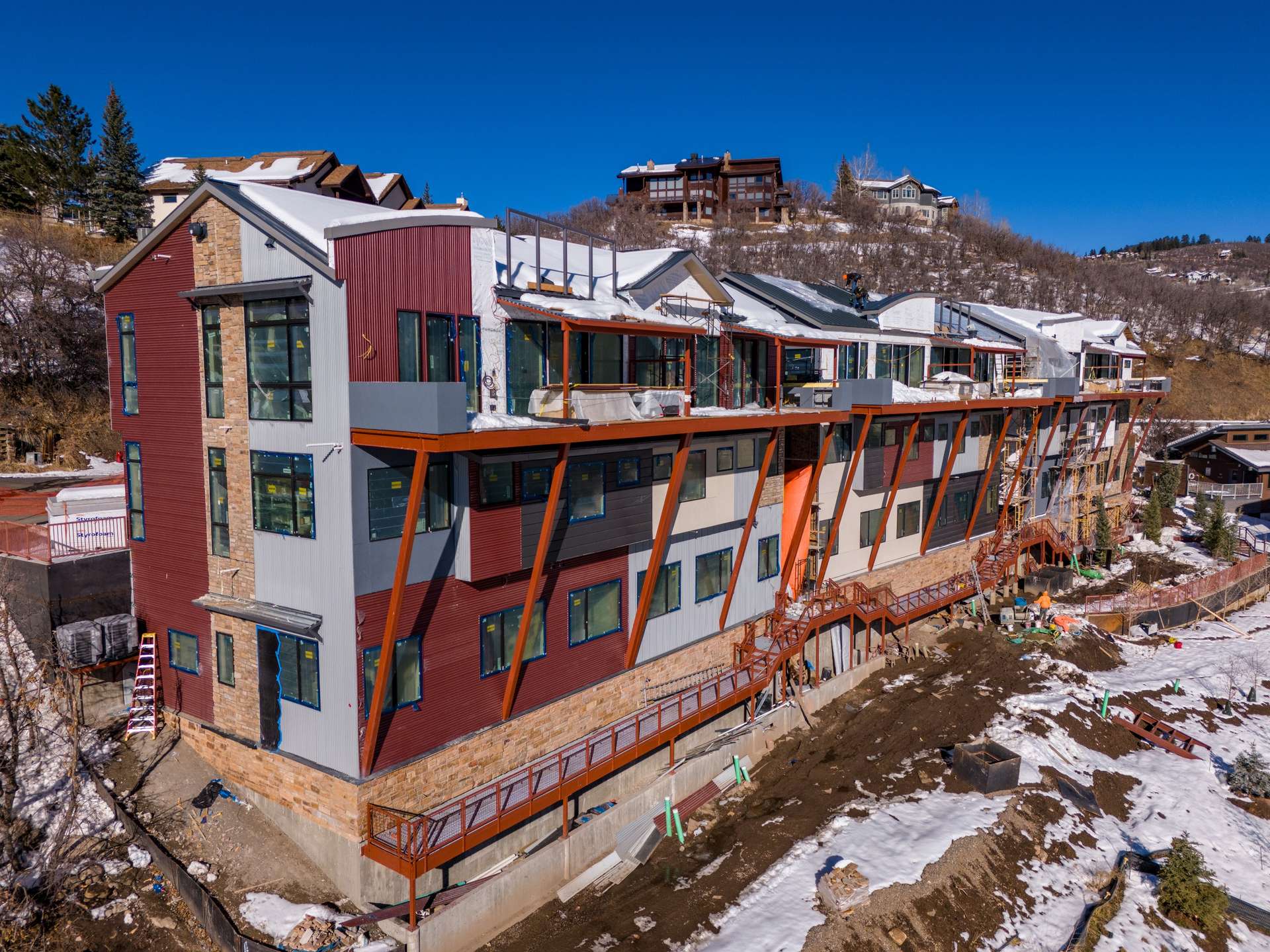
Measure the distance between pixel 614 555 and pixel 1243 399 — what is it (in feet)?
323

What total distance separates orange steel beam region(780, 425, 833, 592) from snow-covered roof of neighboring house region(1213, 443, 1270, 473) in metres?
45.1

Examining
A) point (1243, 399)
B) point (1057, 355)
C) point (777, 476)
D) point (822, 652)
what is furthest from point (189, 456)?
point (1243, 399)

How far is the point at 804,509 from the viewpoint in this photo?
27000mm

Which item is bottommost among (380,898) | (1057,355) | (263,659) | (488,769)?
(380,898)

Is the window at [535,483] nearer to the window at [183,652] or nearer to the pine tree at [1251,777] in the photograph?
the window at [183,652]

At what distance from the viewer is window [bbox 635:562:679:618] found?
2270 centimetres

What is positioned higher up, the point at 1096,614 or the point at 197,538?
the point at 197,538

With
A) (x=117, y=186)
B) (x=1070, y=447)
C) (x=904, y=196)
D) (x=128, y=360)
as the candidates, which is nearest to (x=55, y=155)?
(x=117, y=186)

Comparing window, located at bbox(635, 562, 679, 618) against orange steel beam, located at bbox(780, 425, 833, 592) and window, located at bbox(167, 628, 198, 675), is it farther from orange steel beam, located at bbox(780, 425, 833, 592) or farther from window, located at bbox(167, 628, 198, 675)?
window, located at bbox(167, 628, 198, 675)

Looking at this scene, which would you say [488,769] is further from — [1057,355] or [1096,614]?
[1057,355]

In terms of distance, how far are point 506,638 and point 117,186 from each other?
188 ft

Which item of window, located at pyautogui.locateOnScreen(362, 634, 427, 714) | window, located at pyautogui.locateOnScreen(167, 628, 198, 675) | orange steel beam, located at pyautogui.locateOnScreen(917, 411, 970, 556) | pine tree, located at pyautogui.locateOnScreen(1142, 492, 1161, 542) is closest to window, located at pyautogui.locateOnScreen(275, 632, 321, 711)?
window, located at pyautogui.locateOnScreen(362, 634, 427, 714)

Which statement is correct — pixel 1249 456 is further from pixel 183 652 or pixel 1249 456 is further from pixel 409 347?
pixel 183 652

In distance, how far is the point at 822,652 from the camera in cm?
2889
